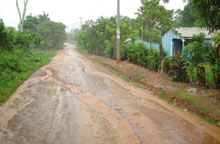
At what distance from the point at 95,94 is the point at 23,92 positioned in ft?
9.96

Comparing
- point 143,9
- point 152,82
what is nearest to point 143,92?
point 152,82

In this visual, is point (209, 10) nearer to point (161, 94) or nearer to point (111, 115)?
point (161, 94)

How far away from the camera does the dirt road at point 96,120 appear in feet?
14.2

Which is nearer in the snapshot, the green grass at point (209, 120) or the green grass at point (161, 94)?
the green grass at point (209, 120)

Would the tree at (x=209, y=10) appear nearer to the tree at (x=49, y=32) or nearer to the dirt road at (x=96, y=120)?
the dirt road at (x=96, y=120)

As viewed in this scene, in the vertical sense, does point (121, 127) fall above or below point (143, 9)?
below

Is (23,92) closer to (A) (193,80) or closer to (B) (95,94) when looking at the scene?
(B) (95,94)

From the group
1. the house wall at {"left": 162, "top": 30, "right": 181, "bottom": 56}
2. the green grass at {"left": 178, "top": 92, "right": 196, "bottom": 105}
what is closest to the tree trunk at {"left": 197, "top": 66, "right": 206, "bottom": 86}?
the green grass at {"left": 178, "top": 92, "right": 196, "bottom": 105}

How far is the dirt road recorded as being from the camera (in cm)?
433

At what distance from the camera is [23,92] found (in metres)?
8.27

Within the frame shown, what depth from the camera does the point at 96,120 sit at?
17.5 ft

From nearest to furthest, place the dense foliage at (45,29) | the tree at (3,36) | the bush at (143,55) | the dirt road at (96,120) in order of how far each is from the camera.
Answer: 1. the dirt road at (96,120)
2. the bush at (143,55)
3. the tree at (3,36)
4. the dense foliage at (45,29)

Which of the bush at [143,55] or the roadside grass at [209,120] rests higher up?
the bush at [143,55]

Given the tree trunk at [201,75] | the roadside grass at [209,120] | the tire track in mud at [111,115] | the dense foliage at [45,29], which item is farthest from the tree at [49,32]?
the roadside grass at [209,120]
